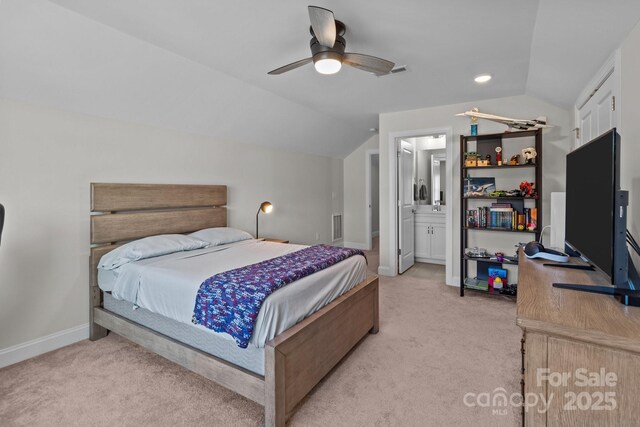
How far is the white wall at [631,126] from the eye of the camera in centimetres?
163

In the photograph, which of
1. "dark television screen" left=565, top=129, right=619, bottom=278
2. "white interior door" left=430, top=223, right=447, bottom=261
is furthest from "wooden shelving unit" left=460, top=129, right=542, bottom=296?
→ "dark television screen" left=565, top=129, right=619, bottom=278

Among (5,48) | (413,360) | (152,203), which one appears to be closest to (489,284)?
(413,360)

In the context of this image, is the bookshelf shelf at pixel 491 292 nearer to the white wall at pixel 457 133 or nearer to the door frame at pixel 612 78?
the white wall at pixel 457 133

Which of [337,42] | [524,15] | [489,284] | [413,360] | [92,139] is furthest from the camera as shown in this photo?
[489,284]

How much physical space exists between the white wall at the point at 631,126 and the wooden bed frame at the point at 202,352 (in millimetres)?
1710

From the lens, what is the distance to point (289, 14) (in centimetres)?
204

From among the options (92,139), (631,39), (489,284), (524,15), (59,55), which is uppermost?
(524,15)

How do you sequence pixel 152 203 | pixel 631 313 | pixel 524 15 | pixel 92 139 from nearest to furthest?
pixel 631 313 → pixel 524 15 → pixel 92 139 → pixel 152 203

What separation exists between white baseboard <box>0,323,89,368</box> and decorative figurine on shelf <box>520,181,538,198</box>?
4.49 m

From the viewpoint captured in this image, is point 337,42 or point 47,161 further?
point 47,161

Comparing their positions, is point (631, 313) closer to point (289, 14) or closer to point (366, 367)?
point (366, 367)

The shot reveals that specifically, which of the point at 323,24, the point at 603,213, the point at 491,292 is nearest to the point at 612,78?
the point at 603,213

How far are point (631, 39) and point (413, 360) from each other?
2352 mm

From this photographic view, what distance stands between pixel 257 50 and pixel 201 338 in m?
2.17
